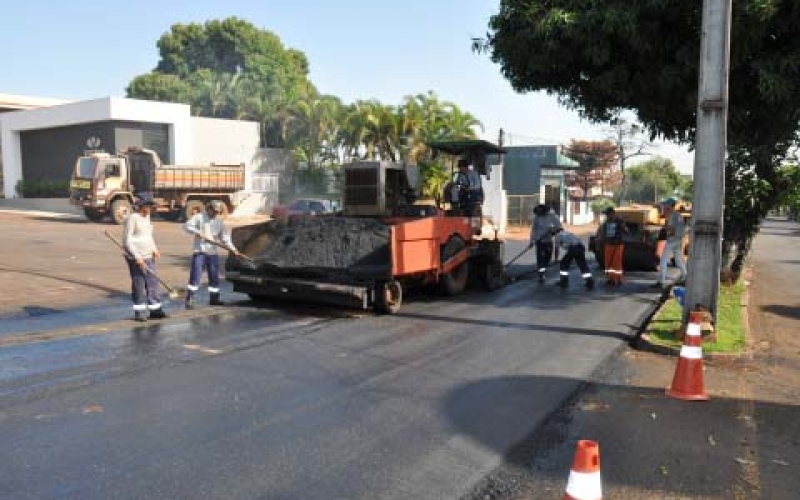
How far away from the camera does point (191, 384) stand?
614cm

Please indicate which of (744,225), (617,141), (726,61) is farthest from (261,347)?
(617,141)

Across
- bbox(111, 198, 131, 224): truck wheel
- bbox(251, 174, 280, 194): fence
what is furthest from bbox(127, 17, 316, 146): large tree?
bbox(111, 198, 131, 224): truck wheel

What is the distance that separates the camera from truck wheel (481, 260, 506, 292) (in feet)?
43.0

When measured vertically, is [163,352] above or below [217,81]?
below

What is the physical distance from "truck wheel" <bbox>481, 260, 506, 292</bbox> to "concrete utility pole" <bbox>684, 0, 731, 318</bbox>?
4835 mm

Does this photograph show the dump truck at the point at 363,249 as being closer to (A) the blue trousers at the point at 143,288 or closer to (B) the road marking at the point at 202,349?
(A) the blue trousers at the point at 143,288

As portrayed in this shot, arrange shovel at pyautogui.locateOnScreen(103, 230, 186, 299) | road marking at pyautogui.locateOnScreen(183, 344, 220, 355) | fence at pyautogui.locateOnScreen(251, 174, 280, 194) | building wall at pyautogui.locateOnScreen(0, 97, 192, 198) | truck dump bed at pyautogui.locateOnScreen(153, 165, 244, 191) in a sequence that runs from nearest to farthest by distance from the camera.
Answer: road marking at pyautogui.locateOnScreen(183, 344, 220, 355)
shovel at pyautogui.locateOnScreen(103, 230, 186, 299)
truck dump bed at pyautogui.locateOnScreen(153, 165, 244, 191)
building wall at pyautogui.locateOnScreen(0, 97, 192, 198)
fence at pyautogui.locateOnScreen(251, 174, 280, 194)

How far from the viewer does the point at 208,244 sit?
33.6 ft

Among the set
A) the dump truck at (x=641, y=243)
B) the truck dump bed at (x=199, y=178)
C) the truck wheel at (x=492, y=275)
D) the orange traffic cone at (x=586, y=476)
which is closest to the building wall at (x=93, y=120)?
the truck dump bed at (x=199, y=178)

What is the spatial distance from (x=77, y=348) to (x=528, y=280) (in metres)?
9.67

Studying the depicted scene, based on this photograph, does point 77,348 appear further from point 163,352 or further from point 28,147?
point 28,147

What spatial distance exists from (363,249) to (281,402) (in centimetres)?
450

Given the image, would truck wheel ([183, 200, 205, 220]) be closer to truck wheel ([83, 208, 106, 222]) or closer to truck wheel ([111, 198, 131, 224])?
truck wheel ([111, 198, 131, 224])

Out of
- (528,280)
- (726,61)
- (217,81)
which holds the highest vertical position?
(217,81)
